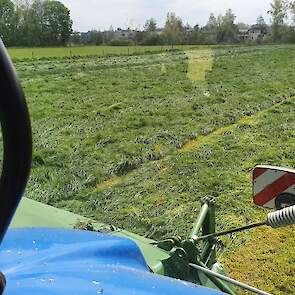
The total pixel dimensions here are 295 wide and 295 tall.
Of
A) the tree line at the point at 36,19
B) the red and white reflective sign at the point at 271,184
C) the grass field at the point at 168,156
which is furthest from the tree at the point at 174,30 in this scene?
the red and white reflective sign at the point at 271,184

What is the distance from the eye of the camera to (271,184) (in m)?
1.48

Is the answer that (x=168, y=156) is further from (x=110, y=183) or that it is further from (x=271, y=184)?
(x=271, y=184)

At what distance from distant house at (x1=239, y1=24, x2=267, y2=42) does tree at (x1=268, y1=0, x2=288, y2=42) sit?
85 cm

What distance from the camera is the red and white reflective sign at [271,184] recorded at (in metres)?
1.41

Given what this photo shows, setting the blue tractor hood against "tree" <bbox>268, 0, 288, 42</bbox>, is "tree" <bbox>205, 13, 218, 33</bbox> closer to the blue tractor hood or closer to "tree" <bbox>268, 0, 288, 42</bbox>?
"tree" <bbox>268, 0, 288, 42</bbox>

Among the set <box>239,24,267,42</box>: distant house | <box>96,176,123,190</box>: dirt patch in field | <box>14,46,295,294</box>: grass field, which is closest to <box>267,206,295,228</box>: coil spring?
<box>14,46,295,294</box>: grass field

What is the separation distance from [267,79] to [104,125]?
868 centimetres

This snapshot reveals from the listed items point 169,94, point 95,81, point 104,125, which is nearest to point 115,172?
point 104,125

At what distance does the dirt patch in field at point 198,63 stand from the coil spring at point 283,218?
14.5 m

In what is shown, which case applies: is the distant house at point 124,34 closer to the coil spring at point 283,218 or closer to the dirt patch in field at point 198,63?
the dirt patch in field at point 198,63

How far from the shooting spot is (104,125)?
812 centimetres

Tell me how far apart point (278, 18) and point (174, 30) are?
18442mm

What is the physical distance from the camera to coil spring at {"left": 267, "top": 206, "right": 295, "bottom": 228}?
3.94 feet

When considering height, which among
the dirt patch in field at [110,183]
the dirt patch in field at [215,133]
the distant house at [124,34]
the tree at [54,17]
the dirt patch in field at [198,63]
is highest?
the distant house at [124,34]
